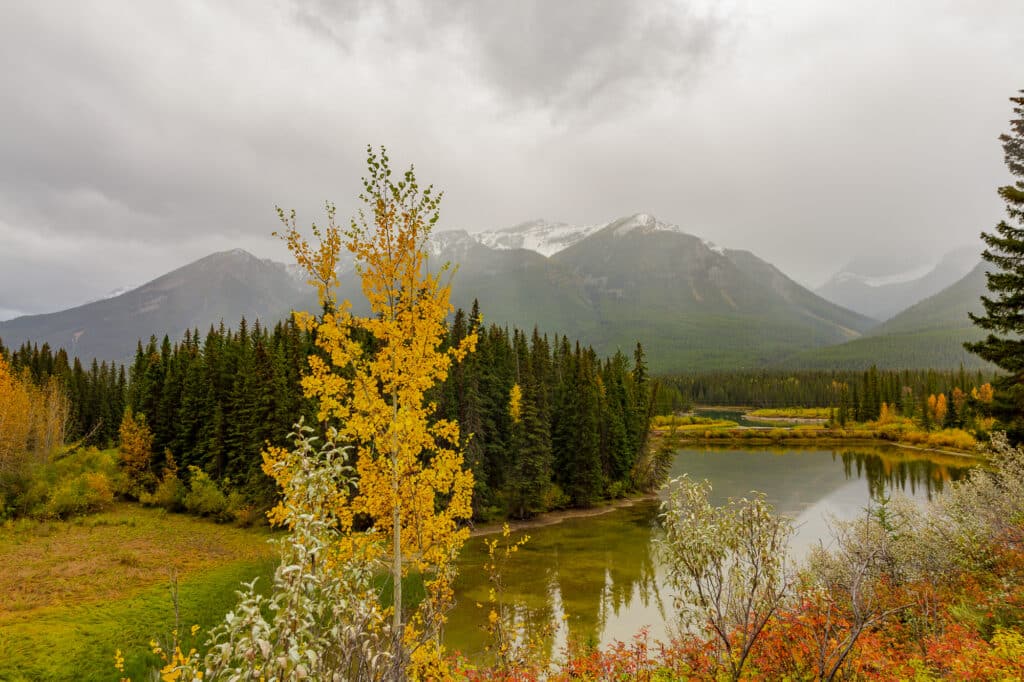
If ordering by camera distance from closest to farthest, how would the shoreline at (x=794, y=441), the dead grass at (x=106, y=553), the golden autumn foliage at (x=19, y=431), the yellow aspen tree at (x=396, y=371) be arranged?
1. the yellow aspen tree at (x=396, y=371)
2. the dead grass at (x=106, y=553)
3. the golden autumn foliage at (x=19, y=431)
4. the shoreline at (x=794, y=441)

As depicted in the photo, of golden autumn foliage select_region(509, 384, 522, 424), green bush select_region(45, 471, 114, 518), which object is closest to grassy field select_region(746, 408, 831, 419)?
golden autumn foliage select_region(509, 384, 522, 424)

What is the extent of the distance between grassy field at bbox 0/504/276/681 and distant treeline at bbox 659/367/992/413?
128m

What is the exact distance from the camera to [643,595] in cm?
2872

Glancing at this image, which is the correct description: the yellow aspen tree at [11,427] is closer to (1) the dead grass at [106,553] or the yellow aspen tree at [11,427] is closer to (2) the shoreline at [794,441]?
(1) the dead grass at [106,553]

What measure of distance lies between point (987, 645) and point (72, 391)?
107183 mm

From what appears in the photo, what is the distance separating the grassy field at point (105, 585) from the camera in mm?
17984

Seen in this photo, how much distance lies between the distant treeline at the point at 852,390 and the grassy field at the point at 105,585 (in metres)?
128

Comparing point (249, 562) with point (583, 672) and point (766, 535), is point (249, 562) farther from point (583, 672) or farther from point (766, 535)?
point (766, 535)

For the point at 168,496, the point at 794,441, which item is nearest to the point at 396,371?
the point at 168,496

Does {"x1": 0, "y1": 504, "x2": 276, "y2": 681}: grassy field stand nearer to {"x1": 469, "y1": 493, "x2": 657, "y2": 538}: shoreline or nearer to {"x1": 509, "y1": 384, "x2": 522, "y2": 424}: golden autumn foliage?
{"x1": 469, "y1": 493, "x2": 657, "y2": 538}: shoreline

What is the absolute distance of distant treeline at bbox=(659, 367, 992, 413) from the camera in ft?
382

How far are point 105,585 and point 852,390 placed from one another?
5979 inches

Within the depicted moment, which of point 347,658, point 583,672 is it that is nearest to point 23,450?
point 583,672

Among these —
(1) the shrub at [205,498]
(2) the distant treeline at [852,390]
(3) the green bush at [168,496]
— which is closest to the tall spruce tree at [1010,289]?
(1) the shrub at [205,498]
